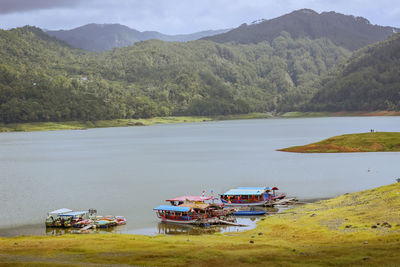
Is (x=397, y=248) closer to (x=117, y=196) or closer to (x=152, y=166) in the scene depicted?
(x=117, y=196)

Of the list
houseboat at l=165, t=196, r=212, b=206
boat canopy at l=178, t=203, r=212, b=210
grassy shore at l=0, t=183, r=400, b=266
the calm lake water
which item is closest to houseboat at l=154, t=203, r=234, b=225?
boat canopy at l=178, t=203, r=212, b=210

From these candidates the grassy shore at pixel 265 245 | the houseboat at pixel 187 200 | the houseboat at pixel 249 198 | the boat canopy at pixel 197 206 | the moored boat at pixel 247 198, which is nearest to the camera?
the grassy shore at pixel 265 245

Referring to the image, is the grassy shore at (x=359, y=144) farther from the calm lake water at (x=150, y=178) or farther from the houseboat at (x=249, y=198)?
the houseboat at (x=249, y=198)

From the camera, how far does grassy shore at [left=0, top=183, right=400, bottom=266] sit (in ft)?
120

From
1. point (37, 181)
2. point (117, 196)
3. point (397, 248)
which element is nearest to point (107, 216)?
point (117, 196)

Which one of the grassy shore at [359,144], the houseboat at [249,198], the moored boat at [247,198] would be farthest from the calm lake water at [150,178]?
the moored boat at [247,198]

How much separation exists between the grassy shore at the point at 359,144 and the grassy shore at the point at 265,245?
88849 millimetres

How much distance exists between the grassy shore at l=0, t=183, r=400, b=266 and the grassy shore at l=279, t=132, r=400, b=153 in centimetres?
8885

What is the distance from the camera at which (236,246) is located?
43031 mm

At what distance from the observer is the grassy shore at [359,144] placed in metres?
144

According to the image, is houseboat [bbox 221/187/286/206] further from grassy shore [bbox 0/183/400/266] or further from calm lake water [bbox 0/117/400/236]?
grassy shore [bbox 0/183/400/266]

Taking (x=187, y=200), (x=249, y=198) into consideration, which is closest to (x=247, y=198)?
(x=249, y=198)

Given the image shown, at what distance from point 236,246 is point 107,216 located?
24.6 metres

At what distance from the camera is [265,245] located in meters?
43.1
